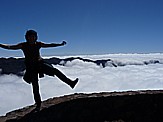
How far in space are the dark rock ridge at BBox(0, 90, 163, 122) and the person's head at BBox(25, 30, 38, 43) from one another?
2490 millimetres

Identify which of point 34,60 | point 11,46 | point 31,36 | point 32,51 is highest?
point 31,36

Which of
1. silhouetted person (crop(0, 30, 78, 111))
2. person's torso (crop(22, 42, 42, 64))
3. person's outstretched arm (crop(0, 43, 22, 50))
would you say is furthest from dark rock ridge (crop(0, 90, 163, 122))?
person's outstretched arm (crop(0, 43, 22, 50))

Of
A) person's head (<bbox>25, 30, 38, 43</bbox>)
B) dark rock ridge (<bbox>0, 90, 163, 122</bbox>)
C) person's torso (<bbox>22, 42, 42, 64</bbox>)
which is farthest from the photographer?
person's torso (<bbox>22, 42, 42, 64</bbox>)

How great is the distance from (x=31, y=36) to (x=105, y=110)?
3.31 meters

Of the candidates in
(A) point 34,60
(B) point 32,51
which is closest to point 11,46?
(B) point 32,51

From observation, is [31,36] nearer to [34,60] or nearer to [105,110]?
[34,60]

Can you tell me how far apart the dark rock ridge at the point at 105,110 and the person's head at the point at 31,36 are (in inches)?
98.0

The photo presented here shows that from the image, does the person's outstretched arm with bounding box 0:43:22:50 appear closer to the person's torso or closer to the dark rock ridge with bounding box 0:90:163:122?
the person's torso

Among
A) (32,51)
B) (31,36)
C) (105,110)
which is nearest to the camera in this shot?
(31,36)

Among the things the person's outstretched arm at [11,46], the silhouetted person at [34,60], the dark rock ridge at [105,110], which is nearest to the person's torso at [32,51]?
the silhouetted person at [34,60]

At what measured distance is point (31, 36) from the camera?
9.01 m

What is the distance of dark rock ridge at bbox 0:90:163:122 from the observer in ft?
29.8

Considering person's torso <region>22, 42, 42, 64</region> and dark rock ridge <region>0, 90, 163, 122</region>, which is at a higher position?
person's torso <region>22, 42, 42, 64</region>

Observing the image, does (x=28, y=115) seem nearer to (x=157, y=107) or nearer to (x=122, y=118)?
(x=122, y=118)
